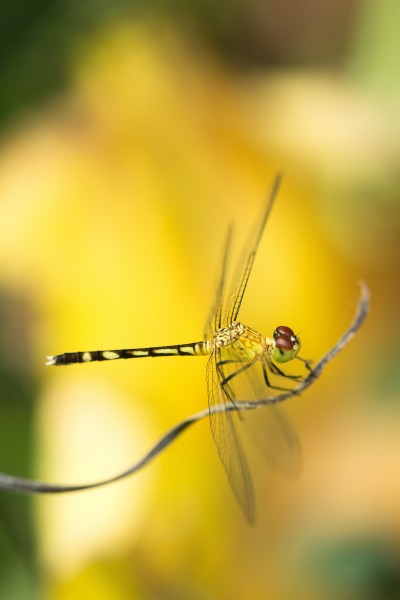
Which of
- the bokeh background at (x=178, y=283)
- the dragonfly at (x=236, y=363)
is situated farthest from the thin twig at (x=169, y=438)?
the bokeh background at (x=178, y=283)

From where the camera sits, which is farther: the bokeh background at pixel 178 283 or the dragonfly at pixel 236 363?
the bokeh background at pixel 178 283

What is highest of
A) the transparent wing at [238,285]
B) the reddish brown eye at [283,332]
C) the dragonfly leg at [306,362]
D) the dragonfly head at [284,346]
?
the transparent wing at [238,285]

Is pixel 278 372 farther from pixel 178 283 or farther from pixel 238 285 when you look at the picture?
pixel 178 283

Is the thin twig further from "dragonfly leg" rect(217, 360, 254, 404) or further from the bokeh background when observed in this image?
the bokeh background

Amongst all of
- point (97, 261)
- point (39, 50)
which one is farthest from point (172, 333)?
point (39, 50)

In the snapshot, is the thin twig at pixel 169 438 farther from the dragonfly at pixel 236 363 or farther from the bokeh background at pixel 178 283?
the bokeh background at pixel 178 283

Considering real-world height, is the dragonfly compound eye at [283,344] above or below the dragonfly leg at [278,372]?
above

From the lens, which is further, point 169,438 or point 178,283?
point 178,283

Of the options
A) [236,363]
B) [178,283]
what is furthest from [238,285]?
[178,283]
